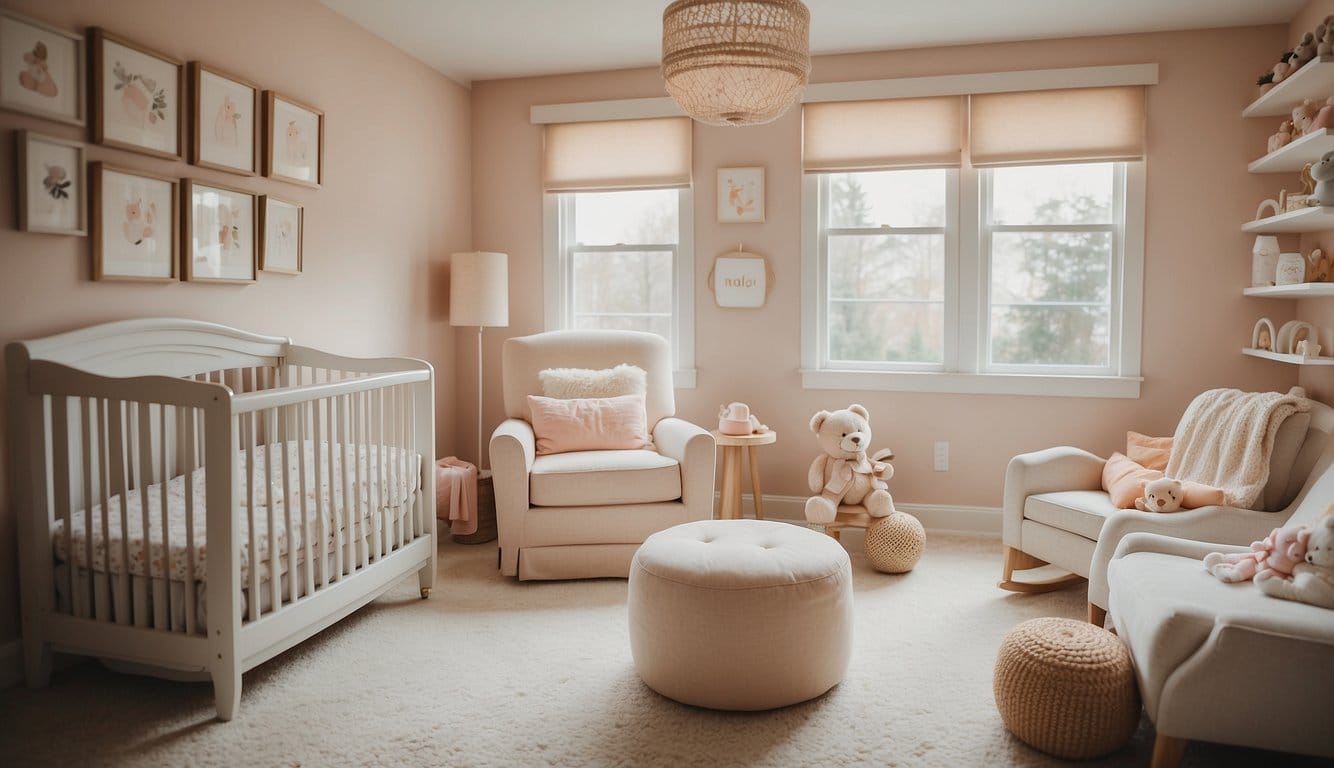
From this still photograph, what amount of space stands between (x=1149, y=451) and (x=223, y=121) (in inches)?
134

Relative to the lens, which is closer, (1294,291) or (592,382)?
(1294,291)

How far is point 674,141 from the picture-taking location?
4.08 meters

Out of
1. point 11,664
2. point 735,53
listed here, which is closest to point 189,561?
point 11,664

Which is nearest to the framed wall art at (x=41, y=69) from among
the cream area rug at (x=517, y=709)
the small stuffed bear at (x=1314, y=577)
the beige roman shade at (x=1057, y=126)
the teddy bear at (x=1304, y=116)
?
the cream area rug at (x=517, y=709)

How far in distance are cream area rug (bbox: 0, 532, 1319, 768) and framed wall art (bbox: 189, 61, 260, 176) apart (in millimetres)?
1564

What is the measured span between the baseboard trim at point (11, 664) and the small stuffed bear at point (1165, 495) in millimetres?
3204

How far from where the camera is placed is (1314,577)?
175 cm

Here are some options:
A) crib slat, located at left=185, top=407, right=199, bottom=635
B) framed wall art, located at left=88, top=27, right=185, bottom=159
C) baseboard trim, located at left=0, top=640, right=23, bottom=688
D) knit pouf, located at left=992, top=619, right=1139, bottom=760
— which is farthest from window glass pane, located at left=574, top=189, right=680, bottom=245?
baseboard trim, located at left=0, top=640, right=23, bottom=688

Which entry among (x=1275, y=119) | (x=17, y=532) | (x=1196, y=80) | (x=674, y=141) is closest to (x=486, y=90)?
(x=674, y=141)

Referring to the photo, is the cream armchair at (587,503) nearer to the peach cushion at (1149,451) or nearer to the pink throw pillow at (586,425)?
the pink throw pillow at (586,425)

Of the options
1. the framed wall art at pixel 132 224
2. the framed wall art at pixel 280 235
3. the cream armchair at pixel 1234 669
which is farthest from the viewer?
the framed wall art at pixel 280 235

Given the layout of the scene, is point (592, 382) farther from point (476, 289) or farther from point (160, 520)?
point (160, 520)

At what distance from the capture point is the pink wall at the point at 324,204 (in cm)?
225

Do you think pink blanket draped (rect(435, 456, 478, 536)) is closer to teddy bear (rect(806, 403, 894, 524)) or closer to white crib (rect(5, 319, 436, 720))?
white crib (rect(5, 319, 436, 720))
